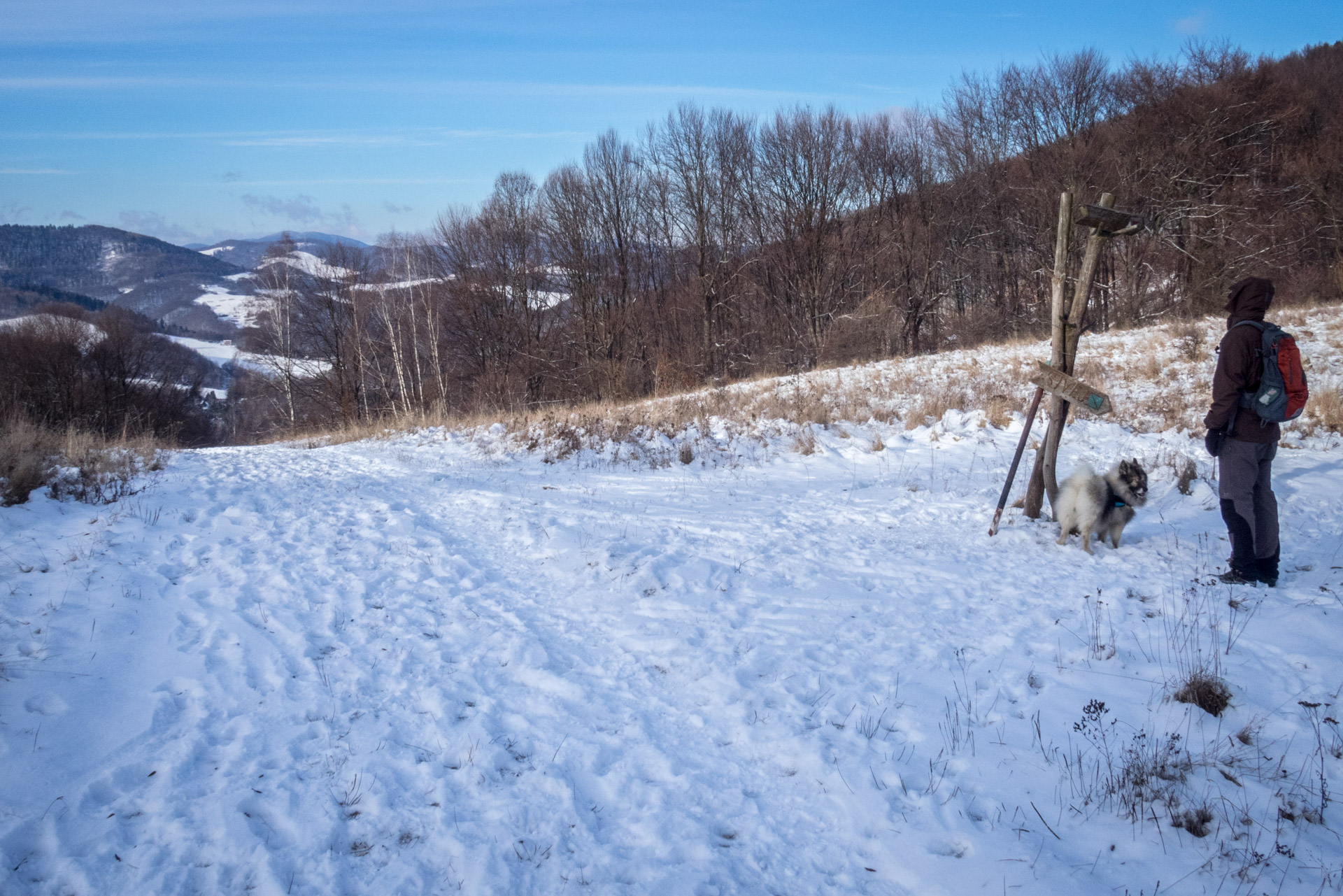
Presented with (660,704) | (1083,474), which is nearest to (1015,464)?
(1083,474)

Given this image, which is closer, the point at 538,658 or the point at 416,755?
the point at 416,755

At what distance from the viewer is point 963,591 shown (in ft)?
16.1

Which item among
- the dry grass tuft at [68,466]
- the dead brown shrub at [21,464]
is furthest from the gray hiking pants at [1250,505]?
the dead brown shrub at [21,464]

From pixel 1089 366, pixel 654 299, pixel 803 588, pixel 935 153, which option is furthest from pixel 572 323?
pixel 803 588

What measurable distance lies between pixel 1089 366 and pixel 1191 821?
39.4 ft

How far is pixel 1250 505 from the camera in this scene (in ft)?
14.5

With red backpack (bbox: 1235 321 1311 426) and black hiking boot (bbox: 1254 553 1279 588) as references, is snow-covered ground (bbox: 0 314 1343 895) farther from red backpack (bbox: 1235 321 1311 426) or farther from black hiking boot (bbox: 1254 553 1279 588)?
red backpack (bbox: 1235 321 1311 426)

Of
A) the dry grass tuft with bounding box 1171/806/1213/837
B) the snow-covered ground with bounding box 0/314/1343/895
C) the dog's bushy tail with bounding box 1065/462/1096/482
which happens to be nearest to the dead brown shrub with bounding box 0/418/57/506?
the snow-covered ground with bounding box 0/314/1343/895

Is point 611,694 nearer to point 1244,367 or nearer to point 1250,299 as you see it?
point 1244,367

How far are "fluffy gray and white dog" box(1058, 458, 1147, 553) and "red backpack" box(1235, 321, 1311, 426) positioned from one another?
113 centimetres

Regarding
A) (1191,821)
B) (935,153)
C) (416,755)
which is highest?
(935,153)

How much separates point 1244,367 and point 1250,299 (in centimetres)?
47

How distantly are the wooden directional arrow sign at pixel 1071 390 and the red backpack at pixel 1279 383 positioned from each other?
0.90m

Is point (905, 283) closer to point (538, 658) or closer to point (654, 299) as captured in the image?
point (654, 299)
